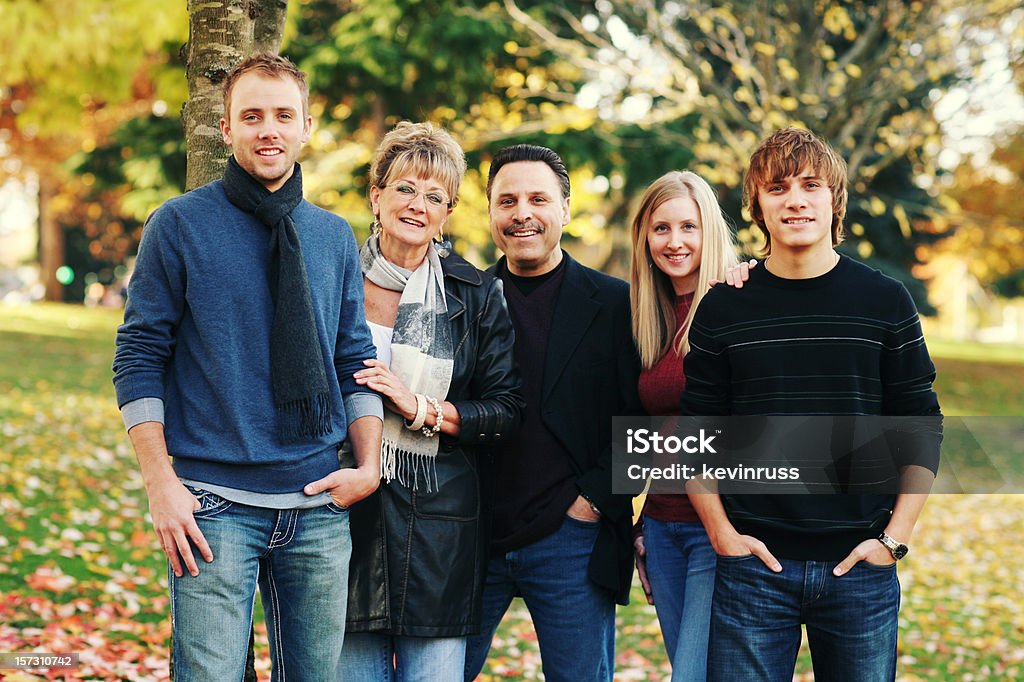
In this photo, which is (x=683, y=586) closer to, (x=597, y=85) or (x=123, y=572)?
(x=123, y=572)

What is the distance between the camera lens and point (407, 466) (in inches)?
119

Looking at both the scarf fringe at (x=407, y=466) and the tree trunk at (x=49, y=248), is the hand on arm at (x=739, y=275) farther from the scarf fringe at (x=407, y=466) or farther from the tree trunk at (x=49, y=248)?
the tree trunk at (x=49, y=248)

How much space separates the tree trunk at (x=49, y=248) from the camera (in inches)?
1077

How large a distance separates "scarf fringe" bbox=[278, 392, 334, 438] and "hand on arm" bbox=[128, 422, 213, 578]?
293 millimetres

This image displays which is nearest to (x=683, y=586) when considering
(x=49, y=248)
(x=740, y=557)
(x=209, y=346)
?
(x=740, y=557)

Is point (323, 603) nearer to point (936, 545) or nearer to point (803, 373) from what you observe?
point (803, 373)

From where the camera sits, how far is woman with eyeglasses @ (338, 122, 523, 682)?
300cm

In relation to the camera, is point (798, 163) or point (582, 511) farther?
point (582, 511)

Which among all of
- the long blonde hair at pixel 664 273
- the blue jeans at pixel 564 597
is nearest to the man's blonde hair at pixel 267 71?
the long blonde hair at pixel 664 273

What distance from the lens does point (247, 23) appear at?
347 cm

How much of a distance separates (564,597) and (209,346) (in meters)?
1.43

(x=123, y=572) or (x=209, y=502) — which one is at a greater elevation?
(x=209, y=502)

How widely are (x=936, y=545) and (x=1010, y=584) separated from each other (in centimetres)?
131

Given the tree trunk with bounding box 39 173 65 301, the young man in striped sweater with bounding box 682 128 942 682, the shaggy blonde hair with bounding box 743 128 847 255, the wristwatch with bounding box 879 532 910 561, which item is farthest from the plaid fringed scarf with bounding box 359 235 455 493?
the tree trunk with bounding box 39 173 65 301
